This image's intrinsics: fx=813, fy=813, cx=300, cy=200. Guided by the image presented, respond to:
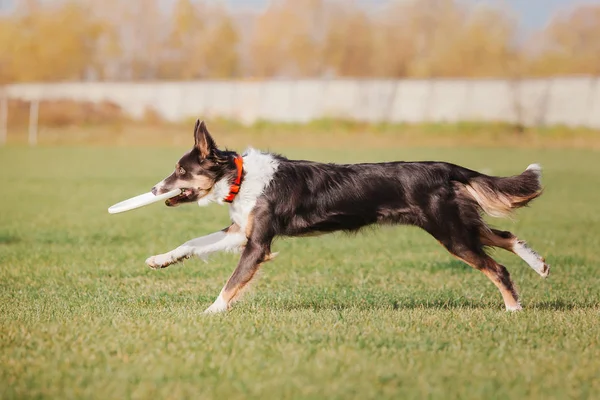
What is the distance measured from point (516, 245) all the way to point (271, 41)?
278 ft

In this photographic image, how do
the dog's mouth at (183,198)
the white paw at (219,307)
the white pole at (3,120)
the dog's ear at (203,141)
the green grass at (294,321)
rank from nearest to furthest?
the green grass at (294,321)
the white paw at (219,307)
the dog's ear at (203,141)
the dog's mouth at (183,198)
the white pole at (3,120)

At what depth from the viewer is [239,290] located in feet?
24.1

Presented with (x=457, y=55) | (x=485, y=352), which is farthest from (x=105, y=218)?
(x=457, y=55)

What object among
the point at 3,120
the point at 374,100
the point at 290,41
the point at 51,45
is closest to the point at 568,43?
the point at 290,41

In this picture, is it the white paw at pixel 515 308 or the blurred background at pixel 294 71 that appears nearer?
the white paw at pixel 515 308

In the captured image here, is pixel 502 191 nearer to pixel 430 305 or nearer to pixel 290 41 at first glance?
pixel 430 305

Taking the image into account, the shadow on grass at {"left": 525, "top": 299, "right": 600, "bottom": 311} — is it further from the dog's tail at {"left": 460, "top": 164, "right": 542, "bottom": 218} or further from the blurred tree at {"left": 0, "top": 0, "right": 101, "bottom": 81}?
the blurred tree at {"left": 0, "top": 0, "right": 101, "bottom": 81}

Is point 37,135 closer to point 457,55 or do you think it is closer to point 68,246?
point 68,246

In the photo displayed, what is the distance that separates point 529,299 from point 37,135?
44024mm

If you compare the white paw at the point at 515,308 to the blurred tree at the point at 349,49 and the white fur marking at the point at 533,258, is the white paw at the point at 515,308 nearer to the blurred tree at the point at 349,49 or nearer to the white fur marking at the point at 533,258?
the white fur marking at the point at 533,258

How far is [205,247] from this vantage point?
780 cm

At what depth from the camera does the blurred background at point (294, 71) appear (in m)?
49.9

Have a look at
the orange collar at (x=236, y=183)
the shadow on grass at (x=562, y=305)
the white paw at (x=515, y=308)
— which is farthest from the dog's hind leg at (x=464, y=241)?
the orange collar at (x=236, y=183)

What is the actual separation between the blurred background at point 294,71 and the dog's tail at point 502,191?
3804 cm
